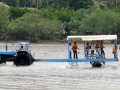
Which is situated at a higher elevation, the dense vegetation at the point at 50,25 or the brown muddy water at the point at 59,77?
the dense vegetation at the point at 50,25

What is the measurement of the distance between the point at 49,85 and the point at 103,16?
240 feet

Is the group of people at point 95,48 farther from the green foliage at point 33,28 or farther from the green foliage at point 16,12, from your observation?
the green foliage at point 16,12

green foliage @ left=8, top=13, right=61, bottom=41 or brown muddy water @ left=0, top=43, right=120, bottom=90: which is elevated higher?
green foliage @ left=8, top=13, right=61, bottom=41

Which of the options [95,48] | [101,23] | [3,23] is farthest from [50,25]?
[95,48]

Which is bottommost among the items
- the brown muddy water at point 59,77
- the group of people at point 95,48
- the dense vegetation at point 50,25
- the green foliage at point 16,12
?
the brown muddy water at point 59,77

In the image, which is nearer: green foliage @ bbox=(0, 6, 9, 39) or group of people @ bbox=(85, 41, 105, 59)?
group of people @ bbox=(85, 41, 105, 59)

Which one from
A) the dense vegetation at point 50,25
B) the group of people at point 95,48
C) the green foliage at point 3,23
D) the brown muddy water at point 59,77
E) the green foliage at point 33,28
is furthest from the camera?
the green foliage at point 3,23

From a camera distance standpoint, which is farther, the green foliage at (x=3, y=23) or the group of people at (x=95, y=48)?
the green foliage at (x=3, y=23)

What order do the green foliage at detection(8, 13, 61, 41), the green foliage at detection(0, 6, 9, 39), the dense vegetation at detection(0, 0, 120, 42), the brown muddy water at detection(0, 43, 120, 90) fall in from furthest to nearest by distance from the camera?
the green foliage at detection(0, 6, 9, 39) < the dense vegetation at detection(0, 0, 120, 42) < the green foliage at detection(8, 13, 61, 41) < the brown muddy water at detection(0, 43, 120, 90)

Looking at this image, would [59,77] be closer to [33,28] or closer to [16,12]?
[33,28]

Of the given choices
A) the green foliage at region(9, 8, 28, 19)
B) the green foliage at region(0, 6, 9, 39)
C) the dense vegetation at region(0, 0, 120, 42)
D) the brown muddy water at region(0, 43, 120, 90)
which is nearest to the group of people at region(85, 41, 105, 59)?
the brown muddy water at region(0, 43, 120, 90)

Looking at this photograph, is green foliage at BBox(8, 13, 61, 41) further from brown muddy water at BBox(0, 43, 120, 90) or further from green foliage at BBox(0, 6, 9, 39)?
brown muddy water at BBox(0, 43, 120, 90)

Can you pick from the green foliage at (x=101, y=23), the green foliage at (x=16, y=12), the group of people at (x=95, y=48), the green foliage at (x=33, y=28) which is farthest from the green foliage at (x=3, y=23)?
the group of people at (x=95, y=48)

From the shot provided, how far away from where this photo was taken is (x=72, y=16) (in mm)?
108562
